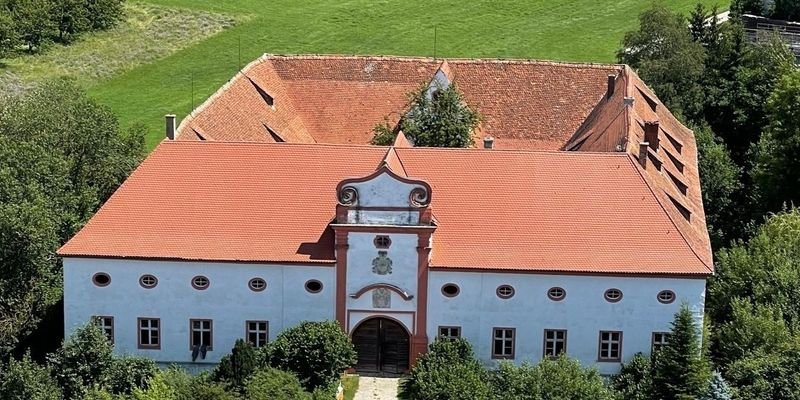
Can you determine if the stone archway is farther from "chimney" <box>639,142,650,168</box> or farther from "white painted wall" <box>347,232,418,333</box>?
"chimney" <box>639,142,650,168</box>

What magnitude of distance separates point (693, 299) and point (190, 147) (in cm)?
1909

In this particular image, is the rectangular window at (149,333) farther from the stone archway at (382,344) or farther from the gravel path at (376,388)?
the gravel path at (376,388)

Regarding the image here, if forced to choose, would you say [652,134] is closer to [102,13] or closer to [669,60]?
[669,60]

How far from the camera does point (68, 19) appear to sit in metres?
104

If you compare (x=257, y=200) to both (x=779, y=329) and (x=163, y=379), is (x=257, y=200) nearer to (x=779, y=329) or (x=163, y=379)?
(x=163, y=379)

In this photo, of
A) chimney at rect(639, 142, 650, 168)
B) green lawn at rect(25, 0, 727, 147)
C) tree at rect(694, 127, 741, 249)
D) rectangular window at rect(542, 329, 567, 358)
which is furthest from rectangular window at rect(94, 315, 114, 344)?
green lawn at rect(25, 0, 727, 147)

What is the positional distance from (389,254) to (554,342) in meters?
6.55

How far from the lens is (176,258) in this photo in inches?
1999

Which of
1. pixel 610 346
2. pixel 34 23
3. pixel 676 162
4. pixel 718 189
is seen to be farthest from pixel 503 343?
pixel 34 23

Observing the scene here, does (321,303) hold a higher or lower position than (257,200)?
lower

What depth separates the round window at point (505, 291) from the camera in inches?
2003

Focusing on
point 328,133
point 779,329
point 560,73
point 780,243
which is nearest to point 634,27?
point 560,73

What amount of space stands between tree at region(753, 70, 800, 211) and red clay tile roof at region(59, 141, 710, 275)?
17561mm

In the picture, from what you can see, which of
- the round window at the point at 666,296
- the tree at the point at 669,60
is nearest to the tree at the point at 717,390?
the round window at the point at 666,296
